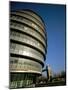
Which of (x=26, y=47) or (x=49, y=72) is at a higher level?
(x=26, y=47)

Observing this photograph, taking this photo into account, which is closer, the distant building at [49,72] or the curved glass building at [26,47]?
the curved glass building at [26,47]

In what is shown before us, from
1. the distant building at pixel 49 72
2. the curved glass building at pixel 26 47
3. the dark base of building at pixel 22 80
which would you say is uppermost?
the curved glass building at pixel 26 47

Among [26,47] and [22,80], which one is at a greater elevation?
[26,47]

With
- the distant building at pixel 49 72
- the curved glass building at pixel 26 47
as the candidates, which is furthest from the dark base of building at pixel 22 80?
the distant building at pixel 49 72

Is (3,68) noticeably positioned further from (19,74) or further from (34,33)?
(34,33)

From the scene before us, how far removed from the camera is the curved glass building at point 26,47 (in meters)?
2.16

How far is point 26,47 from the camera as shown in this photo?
2.21 m

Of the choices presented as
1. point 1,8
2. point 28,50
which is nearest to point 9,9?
point 1,8

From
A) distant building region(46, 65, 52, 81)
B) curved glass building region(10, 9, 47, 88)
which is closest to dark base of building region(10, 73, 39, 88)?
curved glass building region(10, 9, 47, 88)

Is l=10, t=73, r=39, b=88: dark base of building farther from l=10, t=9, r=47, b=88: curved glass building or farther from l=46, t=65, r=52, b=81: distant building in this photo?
l=46, t=65, r=52, b=81: distant building

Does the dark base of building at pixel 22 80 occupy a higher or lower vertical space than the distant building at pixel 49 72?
lower

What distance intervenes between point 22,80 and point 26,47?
324 millimetres

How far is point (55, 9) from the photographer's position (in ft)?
7.64

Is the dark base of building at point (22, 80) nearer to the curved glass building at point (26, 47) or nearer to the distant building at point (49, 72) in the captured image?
the curved glass building at point (26, 47)
